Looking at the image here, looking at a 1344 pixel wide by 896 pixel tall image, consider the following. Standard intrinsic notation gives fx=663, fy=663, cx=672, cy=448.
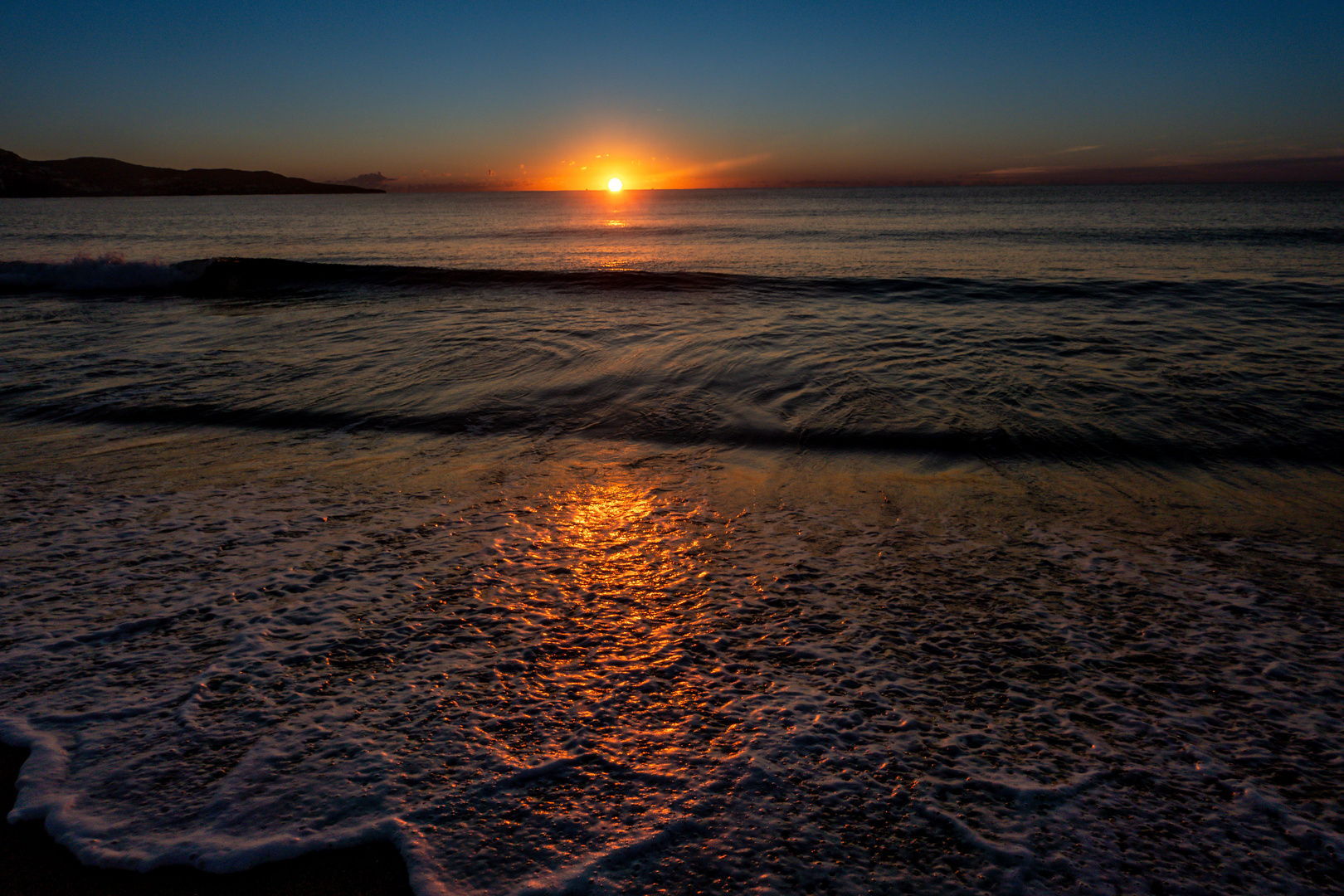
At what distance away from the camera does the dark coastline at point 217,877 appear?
7.63 feet

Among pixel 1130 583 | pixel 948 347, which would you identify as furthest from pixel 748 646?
pixel 948 347

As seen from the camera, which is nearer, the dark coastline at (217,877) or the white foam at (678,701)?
the dark coastline at (217,877)

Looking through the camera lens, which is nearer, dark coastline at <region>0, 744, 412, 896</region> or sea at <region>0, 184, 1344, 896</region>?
dark coastline at <region>0, 744, 412, 896</region>

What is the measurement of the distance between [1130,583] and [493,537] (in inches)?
171

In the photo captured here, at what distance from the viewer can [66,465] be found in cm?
645

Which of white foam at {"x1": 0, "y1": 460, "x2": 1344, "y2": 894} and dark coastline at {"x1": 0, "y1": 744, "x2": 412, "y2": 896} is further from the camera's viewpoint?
white foam at {"x1": 0, "y1": 460, "x2": 1344, "y2": 894}

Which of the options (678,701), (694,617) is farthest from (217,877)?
(694,617)

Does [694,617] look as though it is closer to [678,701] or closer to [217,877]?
[678,701]

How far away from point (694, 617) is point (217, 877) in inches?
94.2

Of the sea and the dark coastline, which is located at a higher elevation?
the sea

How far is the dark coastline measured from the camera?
91.6 inches

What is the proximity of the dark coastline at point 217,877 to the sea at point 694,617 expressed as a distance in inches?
2.3

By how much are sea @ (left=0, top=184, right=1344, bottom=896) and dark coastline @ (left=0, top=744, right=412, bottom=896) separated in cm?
6

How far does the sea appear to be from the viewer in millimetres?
2521
